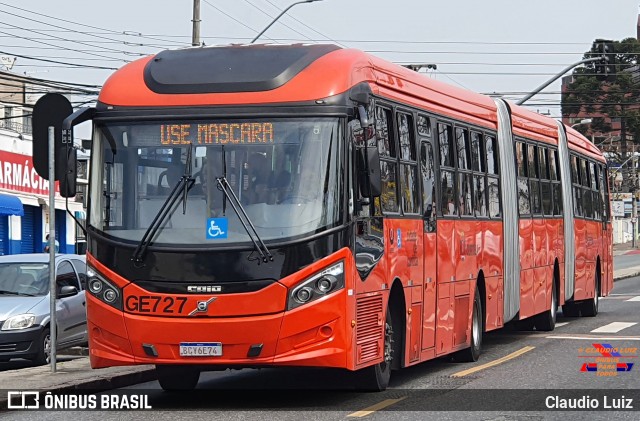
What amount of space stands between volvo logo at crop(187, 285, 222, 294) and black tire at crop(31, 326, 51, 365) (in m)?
7.04

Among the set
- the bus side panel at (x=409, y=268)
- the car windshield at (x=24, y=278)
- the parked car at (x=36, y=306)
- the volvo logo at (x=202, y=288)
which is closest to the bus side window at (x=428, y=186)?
the bus side panel at (x=409, y=268)

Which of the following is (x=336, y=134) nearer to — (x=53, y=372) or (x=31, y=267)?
(x=53, y=372)

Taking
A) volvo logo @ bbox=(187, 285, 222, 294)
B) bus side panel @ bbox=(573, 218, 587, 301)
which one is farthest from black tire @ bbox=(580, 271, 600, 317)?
volvo logo @ bbox=(187, 285, 222, 294)

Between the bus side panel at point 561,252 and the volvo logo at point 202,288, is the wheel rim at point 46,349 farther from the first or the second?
the bus side panel at point 561,252

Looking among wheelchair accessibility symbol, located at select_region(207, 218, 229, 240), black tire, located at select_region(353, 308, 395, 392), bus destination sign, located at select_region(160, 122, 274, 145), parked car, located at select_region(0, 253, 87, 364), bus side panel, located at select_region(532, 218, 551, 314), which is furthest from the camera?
bus side panel, located at select_region(532, 218, 551, 314)

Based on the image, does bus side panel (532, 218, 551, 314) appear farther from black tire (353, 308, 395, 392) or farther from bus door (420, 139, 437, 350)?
black tire (353, 308, 395, 392)

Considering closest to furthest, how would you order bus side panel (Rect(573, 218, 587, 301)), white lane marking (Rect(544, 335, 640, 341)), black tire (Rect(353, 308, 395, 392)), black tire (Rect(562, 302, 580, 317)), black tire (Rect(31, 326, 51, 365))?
black tire (Rect(353, 308, 395, 392))
black tire (Rect(31, 326, 51, 365))
white lane marking (Rect(544, 335, 640, 341))
bus side panel (Rect(573, 218, 587, 301))
black tire (Rect(562, 302, 580, 317))

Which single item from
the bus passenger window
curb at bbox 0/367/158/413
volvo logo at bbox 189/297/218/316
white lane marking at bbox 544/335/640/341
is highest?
the bus passenger window

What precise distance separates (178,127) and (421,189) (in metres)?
3.59

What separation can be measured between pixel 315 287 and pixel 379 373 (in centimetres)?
174

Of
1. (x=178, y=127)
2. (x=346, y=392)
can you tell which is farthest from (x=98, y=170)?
(x=346, y=392)

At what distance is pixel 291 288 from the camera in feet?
38.5

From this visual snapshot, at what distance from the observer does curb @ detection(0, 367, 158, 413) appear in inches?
525

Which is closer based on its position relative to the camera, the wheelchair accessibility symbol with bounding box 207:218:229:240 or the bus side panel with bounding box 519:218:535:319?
the wheelchair accessibility symbol with bounding box 207:218:229:240
